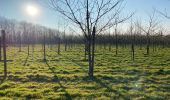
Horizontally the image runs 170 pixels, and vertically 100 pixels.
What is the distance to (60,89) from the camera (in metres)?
8.08

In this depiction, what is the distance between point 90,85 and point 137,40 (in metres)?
51.0

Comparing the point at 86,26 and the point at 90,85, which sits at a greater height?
the point at 86,26

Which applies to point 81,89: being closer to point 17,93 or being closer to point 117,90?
point 117,90

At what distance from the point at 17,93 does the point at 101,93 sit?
2680 millimetres

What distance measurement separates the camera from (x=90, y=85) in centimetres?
876

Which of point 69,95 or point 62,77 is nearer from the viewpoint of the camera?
point 69,95

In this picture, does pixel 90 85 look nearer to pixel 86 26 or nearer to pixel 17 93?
pixel 17 93

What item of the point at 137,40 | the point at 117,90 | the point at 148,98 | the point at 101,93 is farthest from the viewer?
the point at 137,40

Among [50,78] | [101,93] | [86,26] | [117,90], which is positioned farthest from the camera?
[86,26]

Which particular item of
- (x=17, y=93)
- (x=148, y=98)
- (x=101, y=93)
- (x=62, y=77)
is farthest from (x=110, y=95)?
(x=62, y=77)

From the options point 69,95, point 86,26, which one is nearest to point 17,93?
point 69,95

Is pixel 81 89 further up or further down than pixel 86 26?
further down

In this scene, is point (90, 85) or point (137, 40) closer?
point (90, 85)

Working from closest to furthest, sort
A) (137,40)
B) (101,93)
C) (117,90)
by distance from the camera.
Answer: (101,93), (117,90), (137,40)
